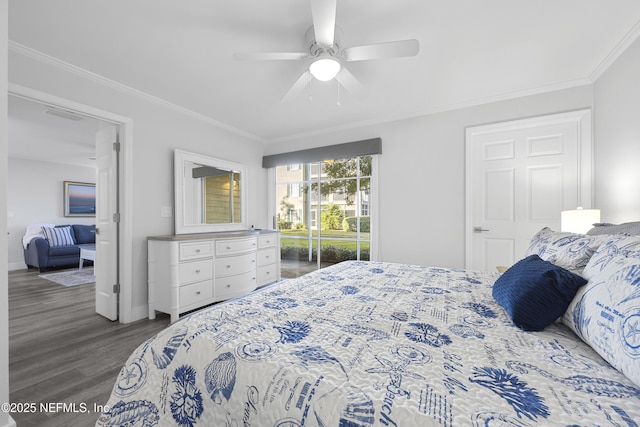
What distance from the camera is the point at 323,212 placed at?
4309 mm

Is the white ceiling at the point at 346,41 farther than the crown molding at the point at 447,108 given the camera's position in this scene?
No

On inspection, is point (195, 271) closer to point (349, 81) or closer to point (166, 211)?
point (166, 211)

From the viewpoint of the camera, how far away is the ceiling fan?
1502 millimetres

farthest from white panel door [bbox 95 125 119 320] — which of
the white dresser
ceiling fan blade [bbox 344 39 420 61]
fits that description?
ceiling fan blade [bbox 344 39 420 61]

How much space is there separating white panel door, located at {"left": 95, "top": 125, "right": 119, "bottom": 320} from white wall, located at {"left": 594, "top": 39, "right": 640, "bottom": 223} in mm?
4549

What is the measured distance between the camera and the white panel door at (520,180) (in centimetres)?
268

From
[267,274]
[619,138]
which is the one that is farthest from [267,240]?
[619,138]

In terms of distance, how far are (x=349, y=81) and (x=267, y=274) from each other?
2.81 m

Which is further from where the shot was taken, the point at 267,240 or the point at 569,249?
the point at 267,240

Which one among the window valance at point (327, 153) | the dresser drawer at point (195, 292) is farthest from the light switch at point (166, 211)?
the window valance at point (327, 153)

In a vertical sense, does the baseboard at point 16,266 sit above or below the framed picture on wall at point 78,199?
below

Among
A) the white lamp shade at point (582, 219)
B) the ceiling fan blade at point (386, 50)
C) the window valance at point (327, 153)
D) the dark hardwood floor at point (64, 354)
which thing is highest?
the ceiling fan blade at point (386, 50)

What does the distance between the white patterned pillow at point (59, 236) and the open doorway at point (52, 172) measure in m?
0.46

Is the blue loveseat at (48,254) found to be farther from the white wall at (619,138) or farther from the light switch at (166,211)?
the white wall at (619,138)
